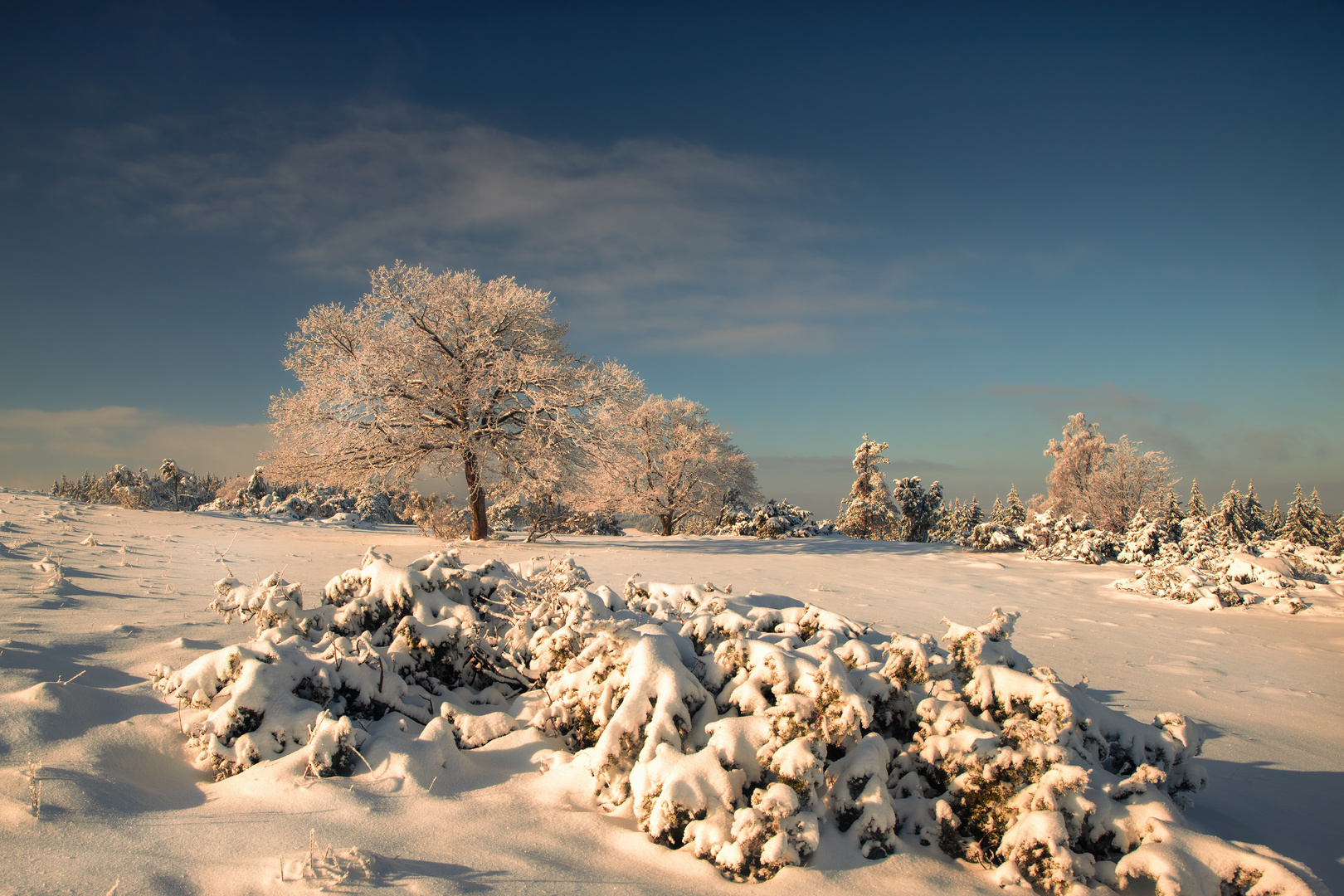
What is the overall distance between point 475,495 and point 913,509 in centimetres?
3124

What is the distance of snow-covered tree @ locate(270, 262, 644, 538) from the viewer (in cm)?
1380

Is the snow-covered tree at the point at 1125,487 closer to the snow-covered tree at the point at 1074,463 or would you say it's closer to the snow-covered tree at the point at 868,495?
the snow-covered tree at the point at 1074,463

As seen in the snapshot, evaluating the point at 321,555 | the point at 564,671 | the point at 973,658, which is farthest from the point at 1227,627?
the point at 321,555

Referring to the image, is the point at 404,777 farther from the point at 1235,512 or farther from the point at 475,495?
the point at 1235,512

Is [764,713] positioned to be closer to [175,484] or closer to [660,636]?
[660,636]

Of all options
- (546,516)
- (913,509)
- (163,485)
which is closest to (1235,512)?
(913,509)

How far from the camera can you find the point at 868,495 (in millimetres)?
34906

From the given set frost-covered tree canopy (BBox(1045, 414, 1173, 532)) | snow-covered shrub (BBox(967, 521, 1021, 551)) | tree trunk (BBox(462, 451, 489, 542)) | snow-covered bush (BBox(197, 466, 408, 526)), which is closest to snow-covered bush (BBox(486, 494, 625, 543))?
tree trunk (BBox(462, 451, 489, 542))

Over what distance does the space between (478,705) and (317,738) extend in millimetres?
1204

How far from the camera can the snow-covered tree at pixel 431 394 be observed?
13.8 meters

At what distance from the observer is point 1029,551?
14.7m

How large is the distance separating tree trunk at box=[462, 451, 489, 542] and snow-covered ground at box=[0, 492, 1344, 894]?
673 cm

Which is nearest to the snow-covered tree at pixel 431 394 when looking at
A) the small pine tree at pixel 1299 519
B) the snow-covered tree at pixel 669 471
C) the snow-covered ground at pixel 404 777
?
the snow-covered ground at pixel 404 777

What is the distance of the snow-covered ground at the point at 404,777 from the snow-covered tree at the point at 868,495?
26816mm
